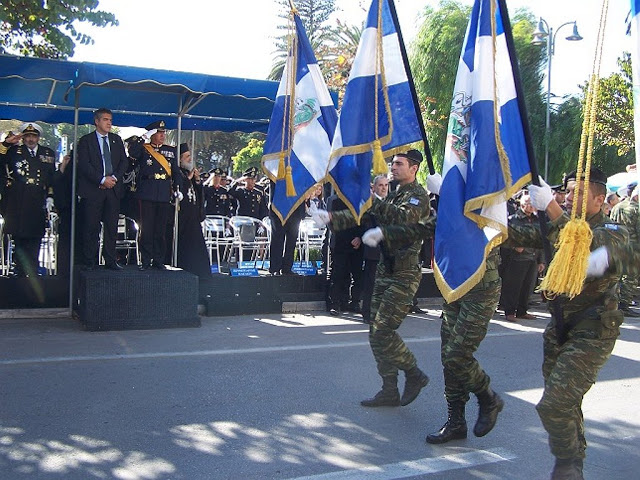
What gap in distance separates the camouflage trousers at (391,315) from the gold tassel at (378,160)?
81cm

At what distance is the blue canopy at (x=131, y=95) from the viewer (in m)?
9.14

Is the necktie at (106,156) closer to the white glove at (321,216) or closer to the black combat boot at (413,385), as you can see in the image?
the white glove at (321,216)

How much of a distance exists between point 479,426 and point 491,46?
2.59 metres

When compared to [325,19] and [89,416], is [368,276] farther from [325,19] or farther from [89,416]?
[325,19]

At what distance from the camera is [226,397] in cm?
613

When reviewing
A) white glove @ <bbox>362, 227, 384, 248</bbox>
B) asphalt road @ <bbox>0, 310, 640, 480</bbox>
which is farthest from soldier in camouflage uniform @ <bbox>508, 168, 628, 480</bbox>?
white glove @ <bbox>362, 227, 384, 248</bbox>

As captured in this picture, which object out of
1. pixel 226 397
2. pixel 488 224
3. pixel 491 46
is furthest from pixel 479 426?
pixel 491 46

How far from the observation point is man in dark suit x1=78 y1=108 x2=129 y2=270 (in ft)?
31.3

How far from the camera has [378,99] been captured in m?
5.98

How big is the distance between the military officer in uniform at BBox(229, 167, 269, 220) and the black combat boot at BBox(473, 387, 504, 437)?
12.2m

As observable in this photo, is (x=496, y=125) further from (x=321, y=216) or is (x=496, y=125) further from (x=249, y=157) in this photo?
(x=249, y=157)

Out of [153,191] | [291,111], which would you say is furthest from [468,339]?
[153,191]

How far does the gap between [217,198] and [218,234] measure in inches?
115

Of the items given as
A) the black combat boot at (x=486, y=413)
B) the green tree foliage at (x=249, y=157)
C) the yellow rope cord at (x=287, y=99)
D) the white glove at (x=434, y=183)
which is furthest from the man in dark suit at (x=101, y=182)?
the green tree foliage at (x=249, y=157)
